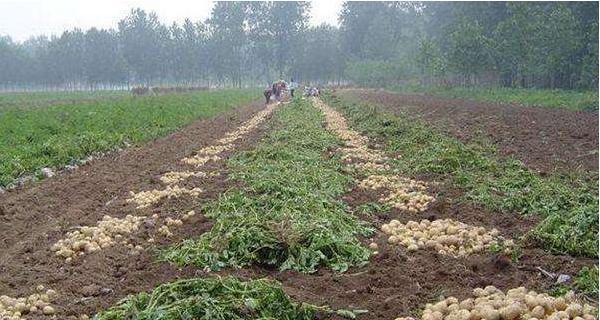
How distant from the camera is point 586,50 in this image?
3841 cm

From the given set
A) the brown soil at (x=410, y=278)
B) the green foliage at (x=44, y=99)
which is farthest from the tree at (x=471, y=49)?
the brown soil at (x=410, y=278)

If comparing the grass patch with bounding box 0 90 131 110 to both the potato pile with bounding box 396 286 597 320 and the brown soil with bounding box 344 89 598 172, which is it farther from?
the potato pile with bounding box 396 286 597 320

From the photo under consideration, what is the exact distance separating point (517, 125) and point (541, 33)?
22.4 meters

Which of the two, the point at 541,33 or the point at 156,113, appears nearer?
the point at 156,113

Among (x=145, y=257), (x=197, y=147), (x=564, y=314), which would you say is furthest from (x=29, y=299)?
(x=197, y=147)

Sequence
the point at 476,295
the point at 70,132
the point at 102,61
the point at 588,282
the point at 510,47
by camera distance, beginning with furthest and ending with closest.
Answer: the point at 102,61 → the point at 510,47 → the point at 70,132 → the point at 588,282 → the point at 476,295

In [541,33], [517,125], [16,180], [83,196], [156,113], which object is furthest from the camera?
[541,33]

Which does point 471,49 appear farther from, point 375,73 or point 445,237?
point 445,237

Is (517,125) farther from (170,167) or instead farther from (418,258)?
(418,258)

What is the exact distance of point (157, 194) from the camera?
355 inches

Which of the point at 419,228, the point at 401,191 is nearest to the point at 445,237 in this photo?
the point at 419,228

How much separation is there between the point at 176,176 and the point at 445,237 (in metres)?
5.62

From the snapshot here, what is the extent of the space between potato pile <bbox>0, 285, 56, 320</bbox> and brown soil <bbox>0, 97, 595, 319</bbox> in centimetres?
13

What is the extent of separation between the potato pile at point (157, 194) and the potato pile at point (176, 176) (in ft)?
Answer: 2.25
